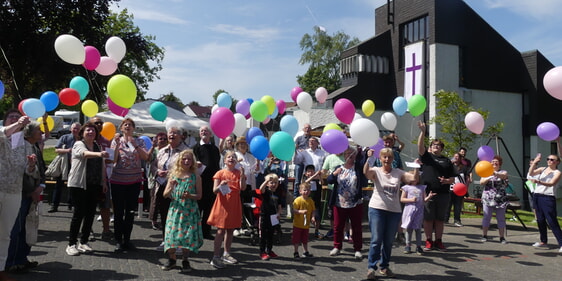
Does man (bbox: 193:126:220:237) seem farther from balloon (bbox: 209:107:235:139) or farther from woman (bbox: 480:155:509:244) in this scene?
woman (bbox: 480:155:509:244)

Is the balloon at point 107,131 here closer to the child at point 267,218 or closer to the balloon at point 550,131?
the child at point 267,218

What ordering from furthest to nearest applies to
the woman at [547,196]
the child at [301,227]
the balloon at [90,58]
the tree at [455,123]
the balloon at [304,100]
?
the tree at [455,123] → the balloon at [304,100] → the balloon at [90,58] → the woman at [547,196] → the child at [301,227]

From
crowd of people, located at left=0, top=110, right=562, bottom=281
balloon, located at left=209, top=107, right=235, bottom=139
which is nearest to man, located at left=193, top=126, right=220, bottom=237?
crowd of people, located at left=0, top=110, right=562, bottom=281

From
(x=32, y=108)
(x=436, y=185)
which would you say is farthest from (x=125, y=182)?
Answer: (x=436, y=185)

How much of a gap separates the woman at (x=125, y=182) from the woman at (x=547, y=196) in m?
7.09

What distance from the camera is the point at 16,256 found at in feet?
16.1

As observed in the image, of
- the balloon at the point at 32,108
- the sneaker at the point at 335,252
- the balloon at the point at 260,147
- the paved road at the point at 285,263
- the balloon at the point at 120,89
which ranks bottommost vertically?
the paved road at the point at 285,263

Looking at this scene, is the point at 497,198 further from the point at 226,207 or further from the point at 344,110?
the point at 226,207

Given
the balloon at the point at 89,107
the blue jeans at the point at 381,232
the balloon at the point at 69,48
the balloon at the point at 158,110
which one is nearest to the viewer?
the blue jeans at the point at 381,232

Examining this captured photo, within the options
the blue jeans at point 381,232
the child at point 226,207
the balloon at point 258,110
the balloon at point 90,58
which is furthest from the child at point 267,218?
the balloon at point 90,58

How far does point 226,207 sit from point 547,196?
19.8ft

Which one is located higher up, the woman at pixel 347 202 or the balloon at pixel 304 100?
the balloon at pixel 304 100

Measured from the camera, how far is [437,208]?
7285 mm

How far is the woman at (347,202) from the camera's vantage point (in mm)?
Result: 6461
